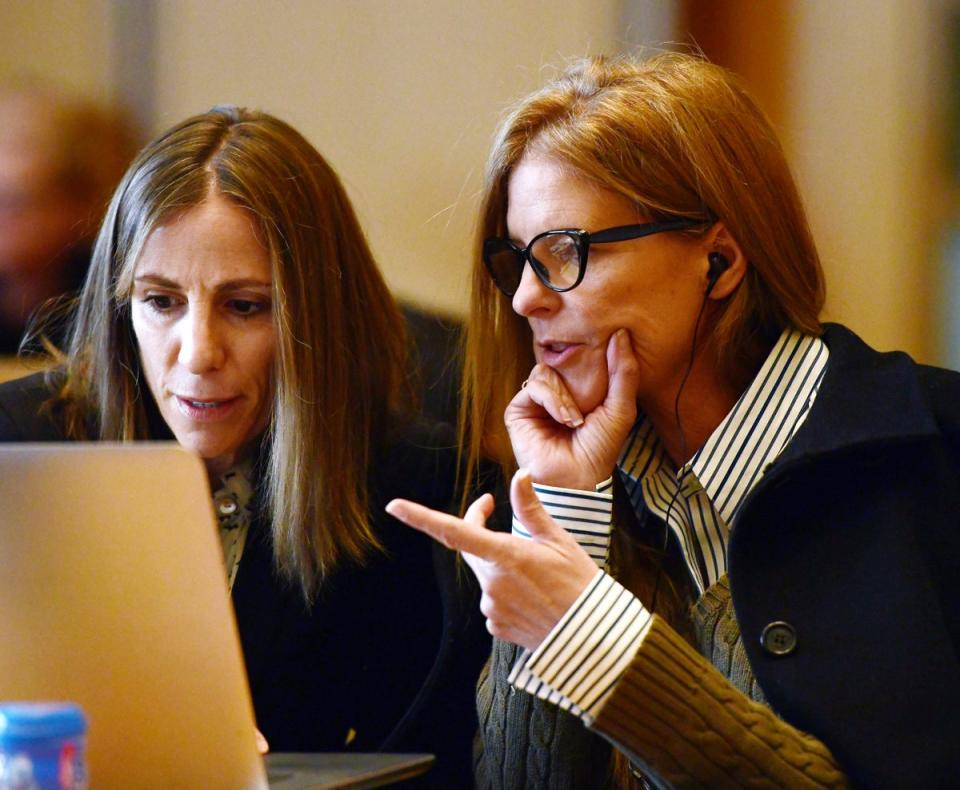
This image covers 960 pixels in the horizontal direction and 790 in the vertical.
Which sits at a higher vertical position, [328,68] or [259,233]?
[328,68]

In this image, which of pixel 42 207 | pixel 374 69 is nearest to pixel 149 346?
pixel 42 207

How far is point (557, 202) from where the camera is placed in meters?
1.51

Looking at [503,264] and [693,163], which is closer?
[693,163]

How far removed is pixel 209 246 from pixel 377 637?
562 mm

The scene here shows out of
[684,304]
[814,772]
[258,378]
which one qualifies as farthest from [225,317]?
[814,772]

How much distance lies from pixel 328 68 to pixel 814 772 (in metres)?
2.28

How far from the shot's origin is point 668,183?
1.48m

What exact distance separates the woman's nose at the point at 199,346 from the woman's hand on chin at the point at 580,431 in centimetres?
38

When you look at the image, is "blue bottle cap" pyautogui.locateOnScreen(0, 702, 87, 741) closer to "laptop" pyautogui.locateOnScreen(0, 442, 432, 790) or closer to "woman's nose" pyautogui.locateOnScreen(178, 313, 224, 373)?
"laptop" pyautogui.locateOnScreen(0, 442, 432, 790)

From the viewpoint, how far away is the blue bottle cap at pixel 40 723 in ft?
2.64

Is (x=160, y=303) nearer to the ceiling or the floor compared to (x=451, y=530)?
nearer to the ceiling

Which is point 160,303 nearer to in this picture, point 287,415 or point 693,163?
point 287,415

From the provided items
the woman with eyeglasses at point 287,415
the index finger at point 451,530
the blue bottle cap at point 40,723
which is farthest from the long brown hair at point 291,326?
the blue bottle cap at point 40,723

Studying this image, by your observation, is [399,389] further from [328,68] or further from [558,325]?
[328,68]
